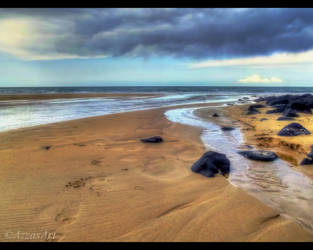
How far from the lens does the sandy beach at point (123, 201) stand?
2.39 metres

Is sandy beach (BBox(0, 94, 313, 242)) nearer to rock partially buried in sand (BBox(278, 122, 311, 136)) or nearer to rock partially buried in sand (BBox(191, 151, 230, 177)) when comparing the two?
rock partially buried in sand (BBox(191, 151, 230, 177))

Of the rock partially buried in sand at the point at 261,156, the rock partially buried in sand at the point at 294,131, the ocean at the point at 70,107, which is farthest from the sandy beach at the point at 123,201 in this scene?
the ocean at the point at 70,107

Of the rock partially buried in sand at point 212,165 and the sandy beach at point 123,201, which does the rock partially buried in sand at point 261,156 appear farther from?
the sandy beach at point 123,201

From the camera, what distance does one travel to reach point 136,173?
4.13 meters

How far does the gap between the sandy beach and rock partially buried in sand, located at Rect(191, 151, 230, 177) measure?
228 millimetres

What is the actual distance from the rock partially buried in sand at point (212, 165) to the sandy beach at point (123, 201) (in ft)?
0.75

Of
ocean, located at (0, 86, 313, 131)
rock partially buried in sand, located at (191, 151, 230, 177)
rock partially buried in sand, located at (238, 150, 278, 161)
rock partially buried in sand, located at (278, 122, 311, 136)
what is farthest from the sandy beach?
ocean, located at (0, 86, 313, 131)

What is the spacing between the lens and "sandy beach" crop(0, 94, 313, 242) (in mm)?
2391

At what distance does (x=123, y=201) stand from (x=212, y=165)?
2.19 m

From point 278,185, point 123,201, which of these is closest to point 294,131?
point 278,185
